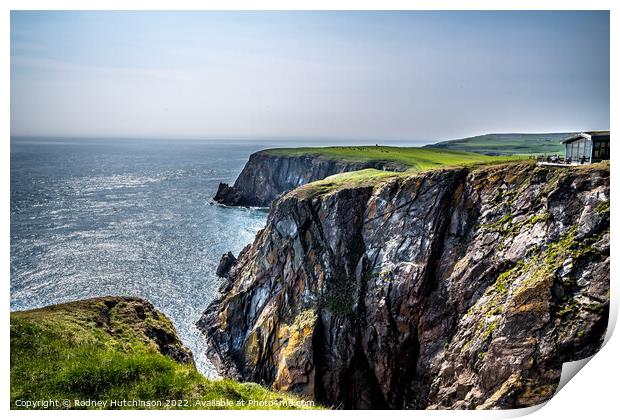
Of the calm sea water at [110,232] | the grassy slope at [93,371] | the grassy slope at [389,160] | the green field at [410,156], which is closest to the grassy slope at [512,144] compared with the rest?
the green field at [410,156]

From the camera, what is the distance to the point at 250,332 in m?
24.2

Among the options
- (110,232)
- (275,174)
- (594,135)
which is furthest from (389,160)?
(110,232)

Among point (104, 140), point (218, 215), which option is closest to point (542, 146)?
point (104, 140)

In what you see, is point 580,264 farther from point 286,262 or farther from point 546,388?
point 286,262

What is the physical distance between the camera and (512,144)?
19391 mm

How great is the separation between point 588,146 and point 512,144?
5720mm

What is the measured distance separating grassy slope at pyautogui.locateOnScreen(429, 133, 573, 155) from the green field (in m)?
0.61

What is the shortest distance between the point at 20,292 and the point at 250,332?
12955 millimetres

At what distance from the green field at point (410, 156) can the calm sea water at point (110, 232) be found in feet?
29.4

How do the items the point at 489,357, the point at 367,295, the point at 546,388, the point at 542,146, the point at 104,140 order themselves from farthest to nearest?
the point at 367,295
the point at 542,146
the point at 104,140
the point at 489,357
the point at 546,388

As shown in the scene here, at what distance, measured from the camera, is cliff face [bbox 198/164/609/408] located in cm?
1248

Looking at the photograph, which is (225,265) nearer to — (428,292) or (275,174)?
(275,174)

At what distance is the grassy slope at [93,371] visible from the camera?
31.2ft

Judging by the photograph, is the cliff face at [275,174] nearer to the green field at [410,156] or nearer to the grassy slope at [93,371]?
the green field at [410,156]
